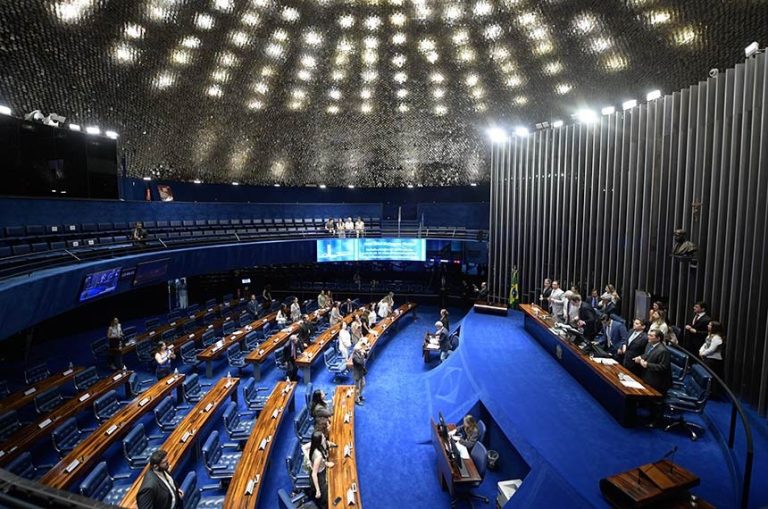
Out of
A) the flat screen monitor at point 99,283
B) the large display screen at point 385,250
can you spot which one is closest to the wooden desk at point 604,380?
the large display screen at point 385,250

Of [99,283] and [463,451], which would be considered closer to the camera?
[463,451]

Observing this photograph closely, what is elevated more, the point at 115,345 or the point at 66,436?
the point at 115,345

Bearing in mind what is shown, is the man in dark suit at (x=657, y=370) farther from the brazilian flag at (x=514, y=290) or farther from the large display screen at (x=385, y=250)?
the large display screen at (x=385, y=250)

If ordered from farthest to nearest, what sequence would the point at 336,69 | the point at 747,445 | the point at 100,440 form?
1. the point at 336,69
2. the point at 100,440
3. the point at 747,445

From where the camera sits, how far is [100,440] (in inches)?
261

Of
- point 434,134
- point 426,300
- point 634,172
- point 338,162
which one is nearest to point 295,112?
point 338,162

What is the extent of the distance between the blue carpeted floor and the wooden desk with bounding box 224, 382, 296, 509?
701 millimetres

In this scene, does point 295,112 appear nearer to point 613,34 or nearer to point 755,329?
point 613,34

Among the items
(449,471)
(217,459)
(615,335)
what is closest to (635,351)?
(615,335)

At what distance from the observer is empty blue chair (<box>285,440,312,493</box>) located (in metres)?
5.86

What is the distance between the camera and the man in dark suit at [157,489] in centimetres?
434

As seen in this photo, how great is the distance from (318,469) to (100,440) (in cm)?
418

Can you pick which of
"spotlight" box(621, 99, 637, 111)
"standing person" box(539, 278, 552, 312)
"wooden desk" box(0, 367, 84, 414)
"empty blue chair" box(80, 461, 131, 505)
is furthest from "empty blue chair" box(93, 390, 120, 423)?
"spotlight" box(621, 99, 637, 111)

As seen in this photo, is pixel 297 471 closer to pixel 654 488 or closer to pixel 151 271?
pixel 654 488
